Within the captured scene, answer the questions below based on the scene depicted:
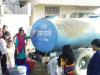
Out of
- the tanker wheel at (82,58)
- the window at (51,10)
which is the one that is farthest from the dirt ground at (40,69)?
the window at (51,10)

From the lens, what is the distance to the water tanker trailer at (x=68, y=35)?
34.6 feet

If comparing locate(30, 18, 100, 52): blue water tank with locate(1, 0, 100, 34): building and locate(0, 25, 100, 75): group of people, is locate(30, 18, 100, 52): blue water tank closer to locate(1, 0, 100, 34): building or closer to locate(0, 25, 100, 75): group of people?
locate(0, 25, 100, 75): group of people

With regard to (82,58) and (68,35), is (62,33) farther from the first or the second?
(82,58)

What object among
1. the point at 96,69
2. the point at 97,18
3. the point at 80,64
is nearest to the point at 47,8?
the point at 97,18

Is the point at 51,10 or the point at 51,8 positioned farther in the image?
the point at 51,8

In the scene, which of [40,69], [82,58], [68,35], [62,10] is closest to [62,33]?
[68,35]

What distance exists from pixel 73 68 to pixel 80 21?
8.30ft

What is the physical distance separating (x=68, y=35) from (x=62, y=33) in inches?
8.6

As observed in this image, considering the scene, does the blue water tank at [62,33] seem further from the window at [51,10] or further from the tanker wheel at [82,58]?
the window at [51,10]

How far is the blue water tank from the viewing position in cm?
1057

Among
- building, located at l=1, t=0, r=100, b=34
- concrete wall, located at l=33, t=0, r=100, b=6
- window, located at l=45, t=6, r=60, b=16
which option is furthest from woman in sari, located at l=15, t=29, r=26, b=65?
window, located at l=45, t=6, r=60, b=16

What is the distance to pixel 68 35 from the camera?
10656 millimetres

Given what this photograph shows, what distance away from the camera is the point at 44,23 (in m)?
A: 11.1

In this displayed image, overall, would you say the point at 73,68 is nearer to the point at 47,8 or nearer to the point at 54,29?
the point at 54,29
